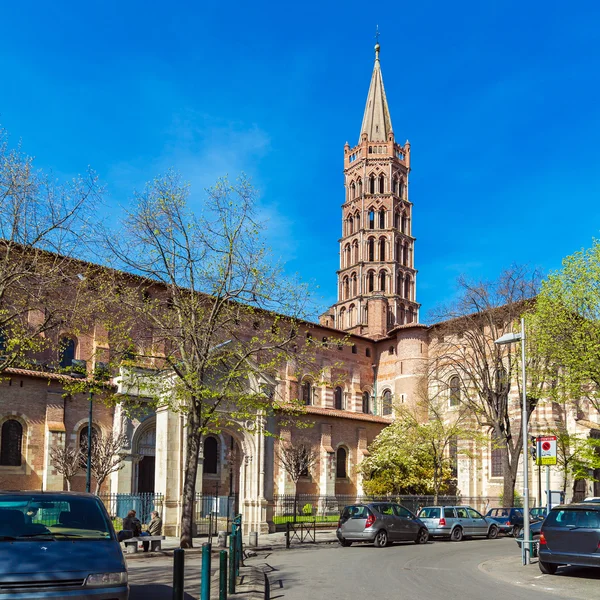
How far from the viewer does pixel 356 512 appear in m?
25.1

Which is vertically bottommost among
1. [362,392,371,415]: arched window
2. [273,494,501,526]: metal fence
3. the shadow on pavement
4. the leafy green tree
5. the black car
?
[273,494,501,526]: metal fence

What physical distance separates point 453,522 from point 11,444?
2013 cm

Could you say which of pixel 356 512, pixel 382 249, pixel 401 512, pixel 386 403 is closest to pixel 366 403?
pixel 386 403

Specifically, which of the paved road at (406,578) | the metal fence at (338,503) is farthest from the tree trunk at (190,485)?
the metal fence at (338,503)

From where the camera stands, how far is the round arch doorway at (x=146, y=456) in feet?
111

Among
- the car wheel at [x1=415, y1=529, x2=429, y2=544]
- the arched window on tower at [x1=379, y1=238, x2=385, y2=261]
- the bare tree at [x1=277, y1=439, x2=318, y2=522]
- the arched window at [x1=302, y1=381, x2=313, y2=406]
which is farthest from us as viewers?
the arched window on tower at [x1=379, y1=238, x2=385, y2=261]

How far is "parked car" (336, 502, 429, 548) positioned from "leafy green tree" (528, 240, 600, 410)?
7.70 metres

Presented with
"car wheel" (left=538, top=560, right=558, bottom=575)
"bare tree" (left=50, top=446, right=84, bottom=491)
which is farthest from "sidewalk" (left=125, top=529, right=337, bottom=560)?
"car wheel" (left=538, top=560, right=558, bottom=575)

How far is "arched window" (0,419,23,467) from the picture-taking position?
32250 millimetres

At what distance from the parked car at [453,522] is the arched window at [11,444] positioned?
18.5 meters

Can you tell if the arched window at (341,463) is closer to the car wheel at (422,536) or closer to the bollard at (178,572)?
the car wheel at (422,536)

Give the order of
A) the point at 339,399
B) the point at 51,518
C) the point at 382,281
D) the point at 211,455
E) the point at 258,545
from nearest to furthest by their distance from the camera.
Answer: the point at 51,518
the point at 258,545
the point at 211,455
the point at 339,399
the point at 382,281

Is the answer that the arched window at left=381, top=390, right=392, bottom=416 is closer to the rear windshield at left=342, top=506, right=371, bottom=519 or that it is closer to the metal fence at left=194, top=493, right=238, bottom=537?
the metal fence at left=194, top=493, right=238, bottom=537

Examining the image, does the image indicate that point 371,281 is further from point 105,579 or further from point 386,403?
point 105,579
